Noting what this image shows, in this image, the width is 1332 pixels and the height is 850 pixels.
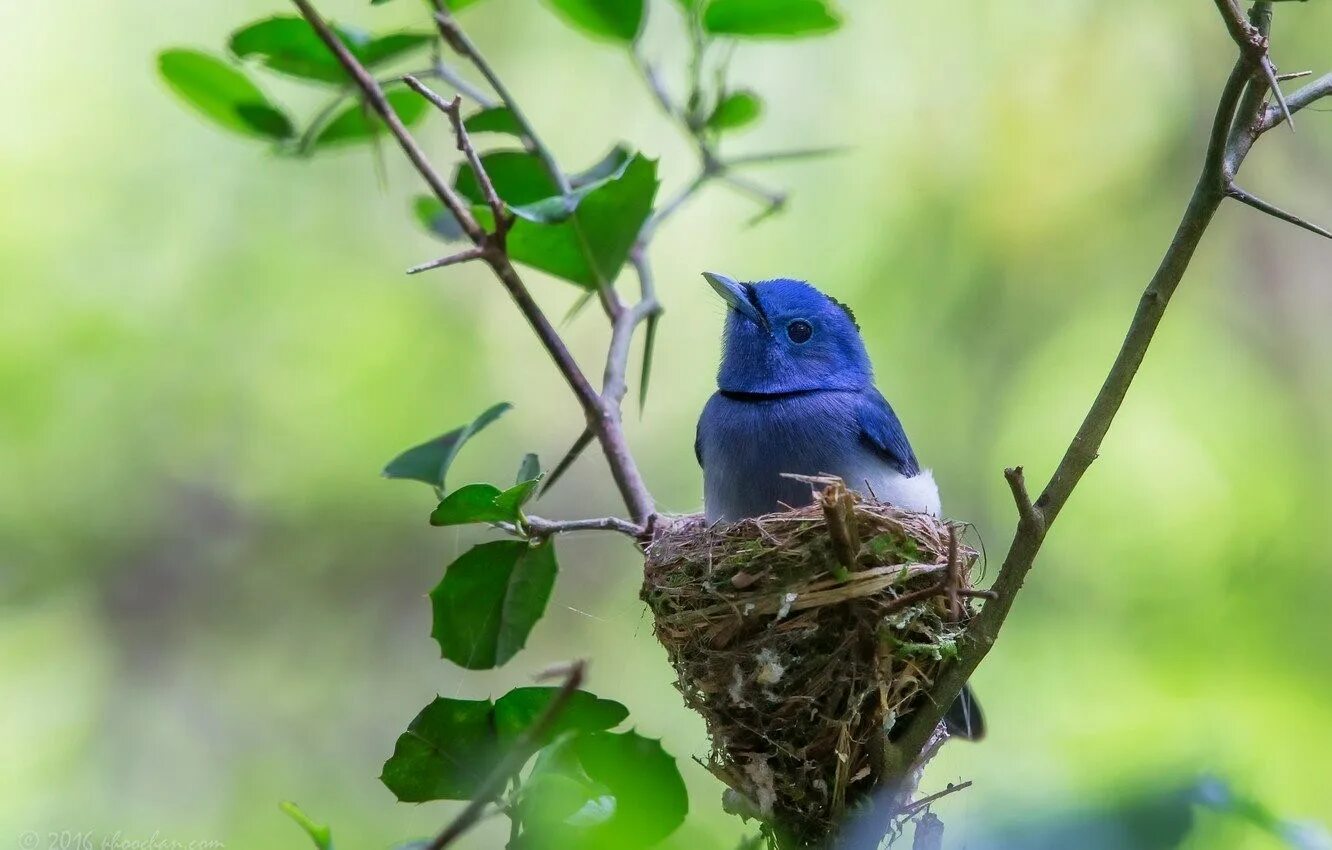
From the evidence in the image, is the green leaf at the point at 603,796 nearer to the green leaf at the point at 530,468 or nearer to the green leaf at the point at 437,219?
the green leaf at the point at 530,468

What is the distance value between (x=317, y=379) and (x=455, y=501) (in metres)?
3.45

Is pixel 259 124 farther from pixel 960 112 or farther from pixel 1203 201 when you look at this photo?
pixel 960 112

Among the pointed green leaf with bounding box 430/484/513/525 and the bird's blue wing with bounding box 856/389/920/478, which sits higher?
the pointed green leaf with bounding box 430/484/513/525

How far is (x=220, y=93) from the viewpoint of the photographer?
2.79 meters

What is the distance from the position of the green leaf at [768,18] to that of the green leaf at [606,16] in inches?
6.3

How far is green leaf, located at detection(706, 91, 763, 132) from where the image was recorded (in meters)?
2.92

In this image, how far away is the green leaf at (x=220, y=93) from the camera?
274 centimetres

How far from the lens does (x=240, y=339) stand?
548cm

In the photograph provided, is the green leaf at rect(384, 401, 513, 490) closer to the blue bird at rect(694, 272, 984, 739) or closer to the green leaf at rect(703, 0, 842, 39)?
the blue bird at rect(694, 272, 984, 739)

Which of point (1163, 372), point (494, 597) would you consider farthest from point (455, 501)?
point (1163, 372)

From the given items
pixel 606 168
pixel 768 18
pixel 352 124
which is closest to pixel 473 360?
pixel 352 124

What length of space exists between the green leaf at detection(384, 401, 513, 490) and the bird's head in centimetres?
98

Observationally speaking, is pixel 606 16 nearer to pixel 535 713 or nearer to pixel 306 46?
pixel 306 46

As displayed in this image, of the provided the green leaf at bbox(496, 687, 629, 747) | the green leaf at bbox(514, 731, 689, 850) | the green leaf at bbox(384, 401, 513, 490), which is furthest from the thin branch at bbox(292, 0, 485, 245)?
the green leaf at bbox(514, 731, 689, 850)
